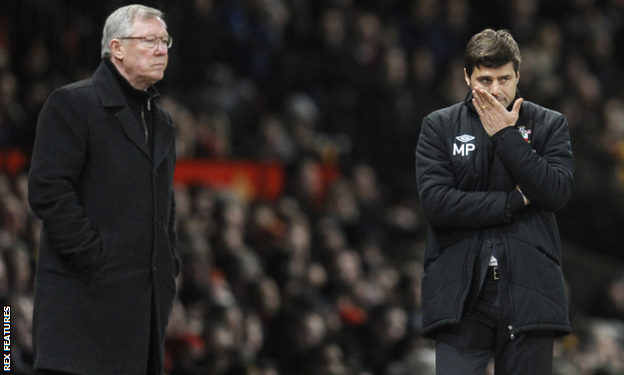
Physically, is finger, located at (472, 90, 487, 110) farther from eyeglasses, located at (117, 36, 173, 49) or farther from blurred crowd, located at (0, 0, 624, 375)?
blurred crowd, located at (0, 0, 624, 375)

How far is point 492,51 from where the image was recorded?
457 cm

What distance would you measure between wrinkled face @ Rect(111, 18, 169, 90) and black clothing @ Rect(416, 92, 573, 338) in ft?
4.10

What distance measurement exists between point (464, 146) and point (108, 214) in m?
1.57

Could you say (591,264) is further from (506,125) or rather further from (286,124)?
(506,125)

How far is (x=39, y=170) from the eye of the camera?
4637 mm

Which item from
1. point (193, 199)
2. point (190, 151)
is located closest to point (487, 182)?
point (193, 199)

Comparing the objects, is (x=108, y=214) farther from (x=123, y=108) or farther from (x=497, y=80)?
(x=497, y=80)

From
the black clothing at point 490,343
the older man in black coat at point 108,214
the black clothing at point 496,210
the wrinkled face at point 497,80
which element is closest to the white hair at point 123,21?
the older man in black coat at point 108,214

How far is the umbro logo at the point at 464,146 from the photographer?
4.73m

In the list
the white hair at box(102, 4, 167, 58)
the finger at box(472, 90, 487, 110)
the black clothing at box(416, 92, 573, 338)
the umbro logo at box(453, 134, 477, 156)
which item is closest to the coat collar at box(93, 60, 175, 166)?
the white hair at box(102, 4, 167, 58)

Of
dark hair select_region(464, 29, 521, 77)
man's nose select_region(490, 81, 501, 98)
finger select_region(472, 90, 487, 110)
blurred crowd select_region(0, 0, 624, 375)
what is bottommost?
blurred crowd select_region(0, 0, 624, 375)

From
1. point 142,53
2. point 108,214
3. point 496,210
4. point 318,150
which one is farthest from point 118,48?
point 318,150

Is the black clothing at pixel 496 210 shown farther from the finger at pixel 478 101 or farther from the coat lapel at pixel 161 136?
the coat lapel at pixel 161 136

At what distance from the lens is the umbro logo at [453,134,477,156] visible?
4.73 metres
